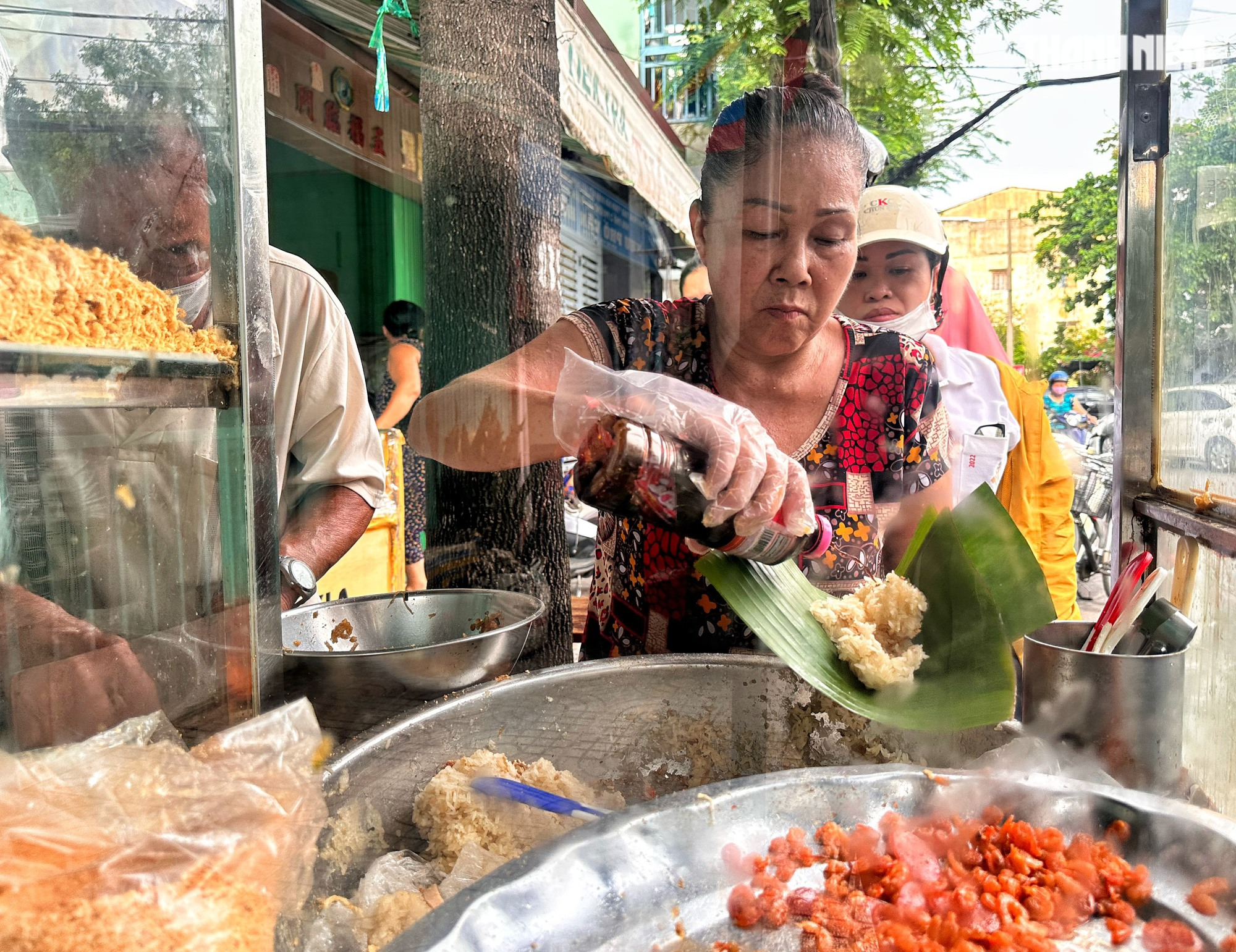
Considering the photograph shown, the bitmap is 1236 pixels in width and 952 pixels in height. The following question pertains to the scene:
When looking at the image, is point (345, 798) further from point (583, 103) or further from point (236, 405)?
point (583, 103)

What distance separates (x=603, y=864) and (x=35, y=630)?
53cm

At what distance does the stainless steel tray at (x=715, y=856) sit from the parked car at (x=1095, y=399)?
997mm

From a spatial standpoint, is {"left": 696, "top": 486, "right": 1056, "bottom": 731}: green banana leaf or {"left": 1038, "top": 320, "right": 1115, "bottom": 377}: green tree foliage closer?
{"left": 696, "top": 486, "right": 1056, "bottom": 731}: green banana leaf

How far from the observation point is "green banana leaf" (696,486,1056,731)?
995 millimetres

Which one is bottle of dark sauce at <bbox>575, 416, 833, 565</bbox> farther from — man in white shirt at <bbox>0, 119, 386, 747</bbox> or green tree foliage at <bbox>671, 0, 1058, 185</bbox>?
green tree foliage at <bbox>671, 0, 1058, 185</bbox>

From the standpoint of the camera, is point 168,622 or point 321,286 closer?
point 168,622

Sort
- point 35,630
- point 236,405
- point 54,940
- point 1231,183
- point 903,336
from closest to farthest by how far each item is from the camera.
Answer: point 54,940, point 35,630, point 236,405, point 1231,183, point 903,336

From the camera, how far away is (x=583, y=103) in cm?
132

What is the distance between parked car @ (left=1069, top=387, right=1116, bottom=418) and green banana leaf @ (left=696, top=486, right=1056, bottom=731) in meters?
0.63

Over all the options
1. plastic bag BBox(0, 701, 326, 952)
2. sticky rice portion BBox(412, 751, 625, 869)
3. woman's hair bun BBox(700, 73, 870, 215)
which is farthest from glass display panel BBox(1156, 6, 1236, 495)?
plastic bag BBox(0, 701, 326, 952)

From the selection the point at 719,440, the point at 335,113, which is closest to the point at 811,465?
the point at 719,440

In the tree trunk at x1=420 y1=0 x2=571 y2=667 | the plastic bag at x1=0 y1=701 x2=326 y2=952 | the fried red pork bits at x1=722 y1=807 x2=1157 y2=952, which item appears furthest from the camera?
the tree trunk at x1=420 y1=0 x2=571 y2=667

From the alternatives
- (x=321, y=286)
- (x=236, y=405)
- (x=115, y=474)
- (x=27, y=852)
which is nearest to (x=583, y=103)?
(x=321, y=286)

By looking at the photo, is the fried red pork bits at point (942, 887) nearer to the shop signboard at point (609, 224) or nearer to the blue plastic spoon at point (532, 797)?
the blue plastic spoon at point (532, 797)
